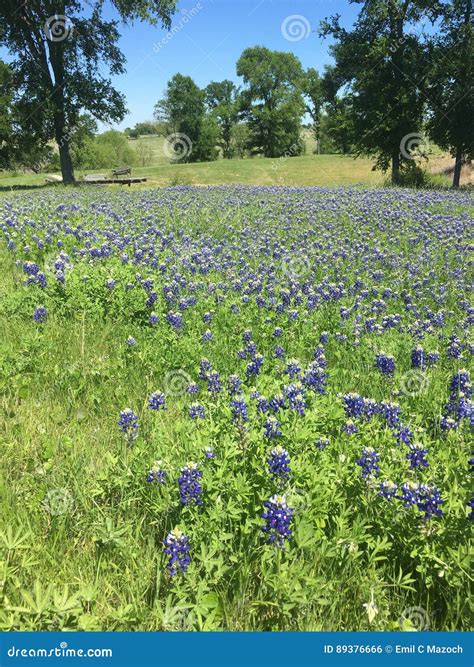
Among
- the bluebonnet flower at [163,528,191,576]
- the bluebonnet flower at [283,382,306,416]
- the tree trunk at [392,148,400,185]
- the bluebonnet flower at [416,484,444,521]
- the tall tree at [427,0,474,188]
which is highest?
the tall tree at [427,0,474,188]

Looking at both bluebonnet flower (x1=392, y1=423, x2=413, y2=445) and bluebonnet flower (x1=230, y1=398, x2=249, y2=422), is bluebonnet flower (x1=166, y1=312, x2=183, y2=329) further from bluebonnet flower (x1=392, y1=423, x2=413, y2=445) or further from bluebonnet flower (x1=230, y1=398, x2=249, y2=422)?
bluebonnet flower (x1=392, y1=423, x2=413, y2=445)

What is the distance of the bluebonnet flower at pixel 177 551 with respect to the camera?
2.45 meters

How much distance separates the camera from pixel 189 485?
2.72m

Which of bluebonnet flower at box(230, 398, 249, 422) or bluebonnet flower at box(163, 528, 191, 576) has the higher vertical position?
bluebonnet flower at box(230, 398, 249, 422)

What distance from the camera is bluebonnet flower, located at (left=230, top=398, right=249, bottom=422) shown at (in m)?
3.29

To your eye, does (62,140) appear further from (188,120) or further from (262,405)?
(188,120)

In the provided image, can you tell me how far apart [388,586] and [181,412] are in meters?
2.12

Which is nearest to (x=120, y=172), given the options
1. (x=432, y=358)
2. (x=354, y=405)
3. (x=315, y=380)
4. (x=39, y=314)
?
(x=39, y=314)

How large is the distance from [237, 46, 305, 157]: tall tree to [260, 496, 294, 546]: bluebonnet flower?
281ft

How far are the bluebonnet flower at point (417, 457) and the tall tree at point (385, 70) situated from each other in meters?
31.3

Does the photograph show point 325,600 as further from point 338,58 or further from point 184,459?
point 338,58

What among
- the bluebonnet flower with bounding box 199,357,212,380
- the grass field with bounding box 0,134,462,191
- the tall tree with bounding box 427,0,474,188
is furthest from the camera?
the grass field with bounding box 0,134,462,191

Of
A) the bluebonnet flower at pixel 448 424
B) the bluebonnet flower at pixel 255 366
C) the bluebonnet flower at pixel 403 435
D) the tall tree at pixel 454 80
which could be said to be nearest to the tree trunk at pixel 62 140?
the tall tree at pixel 454 80

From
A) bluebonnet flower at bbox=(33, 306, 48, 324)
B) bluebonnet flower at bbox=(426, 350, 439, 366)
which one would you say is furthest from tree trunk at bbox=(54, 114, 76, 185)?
bluebonnet flower at bbox=(426, 350, 439, 366)
